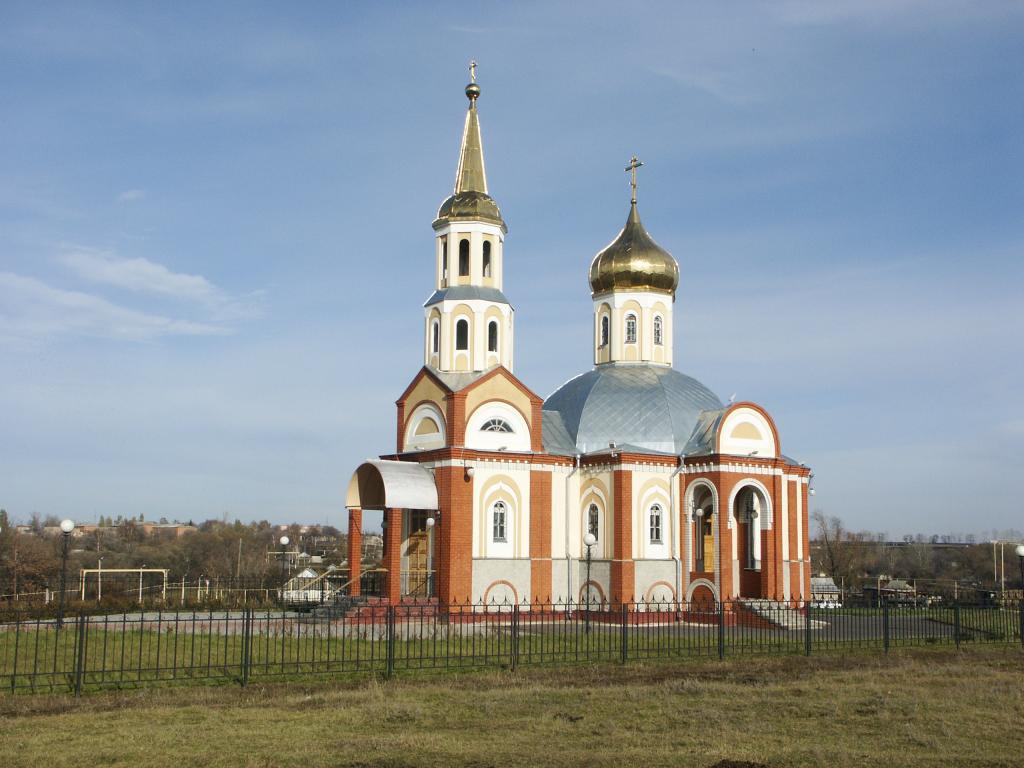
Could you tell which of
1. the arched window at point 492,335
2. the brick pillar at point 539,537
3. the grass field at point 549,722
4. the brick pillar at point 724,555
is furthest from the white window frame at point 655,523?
the grass field at point 549,722

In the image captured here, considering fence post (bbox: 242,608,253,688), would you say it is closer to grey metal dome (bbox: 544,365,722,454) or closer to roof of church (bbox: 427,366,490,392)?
roof of church (bbox: 427,366,490,392)

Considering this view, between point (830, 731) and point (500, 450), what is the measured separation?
18061 mm

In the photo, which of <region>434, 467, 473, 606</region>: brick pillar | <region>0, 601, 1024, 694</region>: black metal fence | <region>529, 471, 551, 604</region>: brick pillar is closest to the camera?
<region>0, 601, 1024, 694</region>: black metal fence

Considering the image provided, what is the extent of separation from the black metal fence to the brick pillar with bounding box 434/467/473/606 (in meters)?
0.71

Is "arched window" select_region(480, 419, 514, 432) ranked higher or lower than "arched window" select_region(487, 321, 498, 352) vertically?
lower

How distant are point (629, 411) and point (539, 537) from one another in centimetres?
491

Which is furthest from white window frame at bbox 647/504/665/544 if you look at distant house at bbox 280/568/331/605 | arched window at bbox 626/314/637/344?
distant house at bbox 280/568/331/605

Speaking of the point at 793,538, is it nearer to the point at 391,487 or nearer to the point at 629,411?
the point at 629,411

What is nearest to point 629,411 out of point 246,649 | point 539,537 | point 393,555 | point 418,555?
point 539,537

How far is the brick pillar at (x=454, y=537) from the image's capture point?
28094mm

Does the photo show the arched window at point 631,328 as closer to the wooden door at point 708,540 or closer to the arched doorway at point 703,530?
the arched doorway at point 703,530

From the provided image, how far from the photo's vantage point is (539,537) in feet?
98.2

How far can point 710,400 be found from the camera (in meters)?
33.8

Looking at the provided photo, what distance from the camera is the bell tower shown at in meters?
30.8
